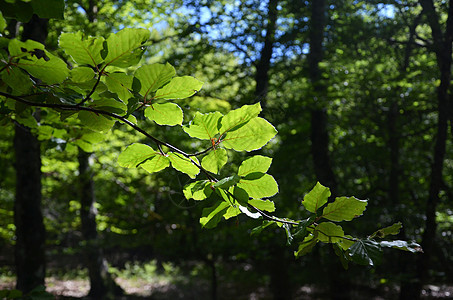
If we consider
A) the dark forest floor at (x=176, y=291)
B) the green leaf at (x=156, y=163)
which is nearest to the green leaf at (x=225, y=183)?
the green leaf at (x=156, y=163)

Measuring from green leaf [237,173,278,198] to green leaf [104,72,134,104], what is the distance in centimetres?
29

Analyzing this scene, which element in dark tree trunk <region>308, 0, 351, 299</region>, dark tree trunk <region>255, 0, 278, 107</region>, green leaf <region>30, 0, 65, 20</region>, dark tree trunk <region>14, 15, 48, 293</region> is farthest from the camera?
dark tree trunk <region>308, 0, 351, 299</region>

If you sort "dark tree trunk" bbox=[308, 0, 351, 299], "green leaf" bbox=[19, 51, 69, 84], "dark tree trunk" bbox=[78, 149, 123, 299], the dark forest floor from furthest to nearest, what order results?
the dark forest floor < "dark tree trunk" bbox=[78, 149, 123, 299] < "dark tree trunk" bbox=[308, 0, 351, 299] < "green leaf" bbox=[19, 51, 69, 84]

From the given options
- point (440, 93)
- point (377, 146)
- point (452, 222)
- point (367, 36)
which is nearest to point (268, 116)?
point (440, 93)

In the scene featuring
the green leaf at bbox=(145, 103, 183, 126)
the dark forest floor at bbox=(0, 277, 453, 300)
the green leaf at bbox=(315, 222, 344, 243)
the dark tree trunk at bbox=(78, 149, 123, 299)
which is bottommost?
the dark forest floor at bbox=(0, 277, 453, 300)

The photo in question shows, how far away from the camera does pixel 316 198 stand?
66 cm

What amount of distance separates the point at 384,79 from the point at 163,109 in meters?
4.43

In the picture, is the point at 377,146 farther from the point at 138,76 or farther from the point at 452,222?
the point at 138,76

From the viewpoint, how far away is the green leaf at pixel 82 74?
0.65 metres

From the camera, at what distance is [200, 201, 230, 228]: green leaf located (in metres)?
0.67

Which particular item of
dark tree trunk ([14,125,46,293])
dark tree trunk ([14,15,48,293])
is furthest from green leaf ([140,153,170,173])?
dark tree trunk ([14,125,46,293])

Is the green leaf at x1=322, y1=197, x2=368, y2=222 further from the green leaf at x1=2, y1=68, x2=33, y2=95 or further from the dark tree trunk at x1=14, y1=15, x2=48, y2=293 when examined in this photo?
the dark tree trunk at x1=14, y1=15, x2=48, y2=293

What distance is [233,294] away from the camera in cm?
993

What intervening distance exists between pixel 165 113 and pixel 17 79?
283mm
